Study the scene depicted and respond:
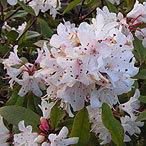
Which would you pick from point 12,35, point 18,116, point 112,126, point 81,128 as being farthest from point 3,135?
point 12,35

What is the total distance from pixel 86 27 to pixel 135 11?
0.40m

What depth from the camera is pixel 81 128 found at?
2.86 ft

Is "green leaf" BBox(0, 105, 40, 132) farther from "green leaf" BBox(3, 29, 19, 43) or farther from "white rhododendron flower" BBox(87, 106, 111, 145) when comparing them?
"green leaf" BBox(3, 29, 19, 43)

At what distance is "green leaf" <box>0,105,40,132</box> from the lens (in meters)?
0.94

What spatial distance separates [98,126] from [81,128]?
239 millimetres

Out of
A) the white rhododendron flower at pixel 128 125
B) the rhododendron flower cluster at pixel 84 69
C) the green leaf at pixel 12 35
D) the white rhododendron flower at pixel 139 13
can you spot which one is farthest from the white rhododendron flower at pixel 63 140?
the green leaf at pixel 12 35

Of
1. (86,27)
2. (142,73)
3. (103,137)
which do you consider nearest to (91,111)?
(103,137)

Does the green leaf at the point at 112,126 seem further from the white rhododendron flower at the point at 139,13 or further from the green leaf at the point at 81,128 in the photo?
the white rhododendron flower at the point at 139,13

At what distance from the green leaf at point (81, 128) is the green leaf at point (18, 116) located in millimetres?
185

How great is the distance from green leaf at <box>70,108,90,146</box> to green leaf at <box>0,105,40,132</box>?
0.61 feet

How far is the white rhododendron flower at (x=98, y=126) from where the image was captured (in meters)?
1.07

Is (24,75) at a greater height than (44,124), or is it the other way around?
(24,75)

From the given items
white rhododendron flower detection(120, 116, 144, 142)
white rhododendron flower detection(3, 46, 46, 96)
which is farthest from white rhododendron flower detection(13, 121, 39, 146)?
white rhododendron flower detection(120, 116, 144, 142)

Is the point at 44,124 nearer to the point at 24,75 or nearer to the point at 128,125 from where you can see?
the point at 24,75
